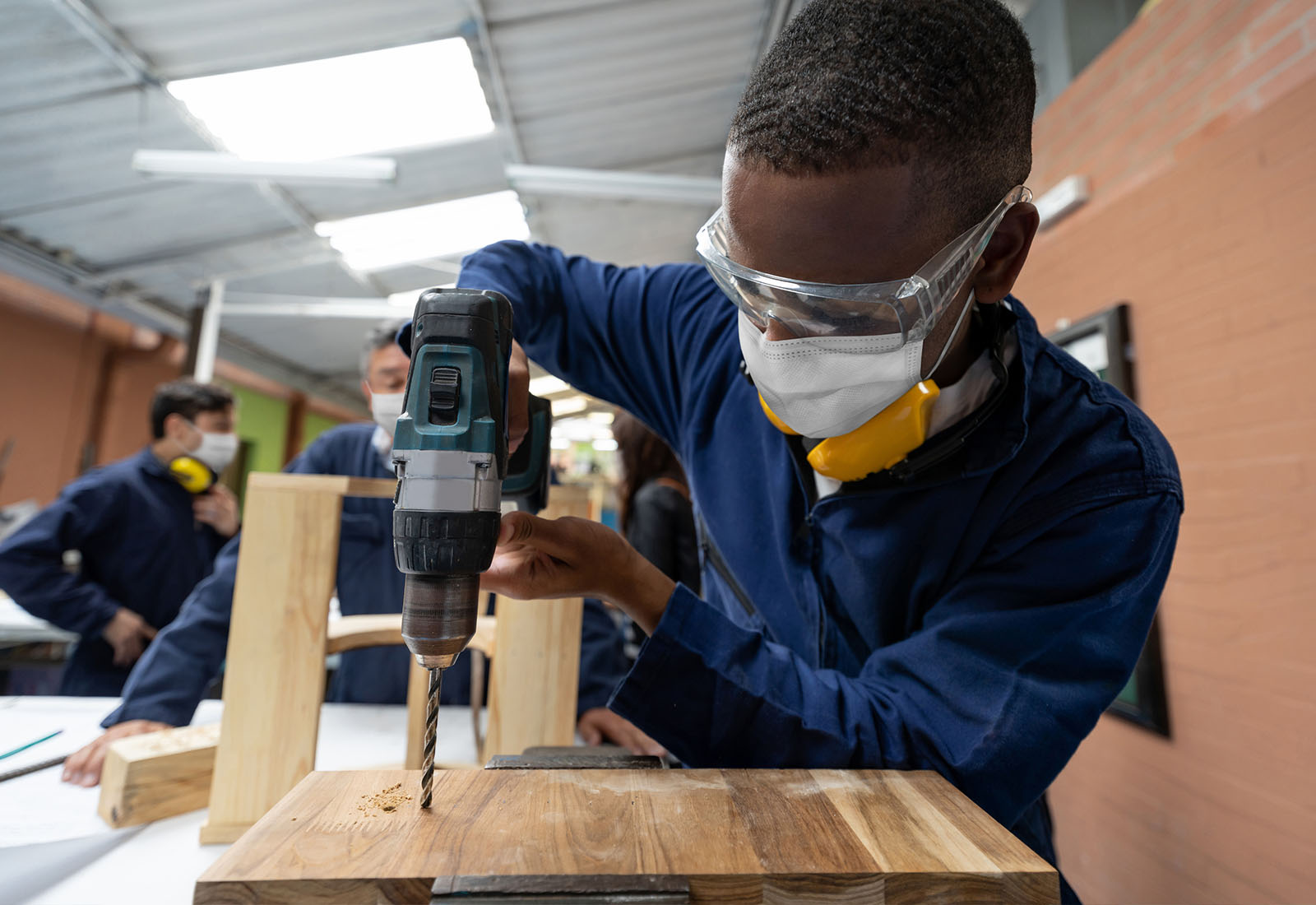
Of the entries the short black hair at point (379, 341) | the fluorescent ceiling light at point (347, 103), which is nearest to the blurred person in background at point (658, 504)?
the short black hair at point (379, 341)

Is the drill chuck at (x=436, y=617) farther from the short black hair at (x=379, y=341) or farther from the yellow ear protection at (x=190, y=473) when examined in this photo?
the yellow ear protection at (x=190, y=473)

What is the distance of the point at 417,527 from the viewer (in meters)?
0.71

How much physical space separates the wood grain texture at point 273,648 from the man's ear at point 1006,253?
3.15 ft

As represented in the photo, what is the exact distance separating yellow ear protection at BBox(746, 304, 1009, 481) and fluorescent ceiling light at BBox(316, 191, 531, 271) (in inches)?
191

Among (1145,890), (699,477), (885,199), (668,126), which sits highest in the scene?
(668,126)

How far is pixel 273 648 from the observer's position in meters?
1.10

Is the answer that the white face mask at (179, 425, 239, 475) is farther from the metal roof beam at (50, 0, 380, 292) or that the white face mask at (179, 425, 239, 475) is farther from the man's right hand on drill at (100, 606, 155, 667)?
the metal roof beam at (50, 0, 380, 292)

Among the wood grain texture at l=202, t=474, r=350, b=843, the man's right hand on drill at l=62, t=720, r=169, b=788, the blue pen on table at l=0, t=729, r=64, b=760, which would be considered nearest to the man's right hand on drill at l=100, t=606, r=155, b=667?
the blue pen on table at l=0, t=729, r=64, b=760

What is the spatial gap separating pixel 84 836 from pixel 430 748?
811 millimetres

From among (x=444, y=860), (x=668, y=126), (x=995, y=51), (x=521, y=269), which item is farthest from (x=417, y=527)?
(x=668, y=126)

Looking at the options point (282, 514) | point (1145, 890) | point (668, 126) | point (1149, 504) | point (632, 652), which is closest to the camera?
point (1149, 504)

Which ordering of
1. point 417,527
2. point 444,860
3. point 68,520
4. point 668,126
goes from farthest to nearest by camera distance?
1. point 668,126
2. point 68,520
3. point 417,527
4. point 444,860

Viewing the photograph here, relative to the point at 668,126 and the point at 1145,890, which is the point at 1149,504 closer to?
the point at 1145,890

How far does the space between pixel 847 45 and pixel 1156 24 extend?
228 cm
